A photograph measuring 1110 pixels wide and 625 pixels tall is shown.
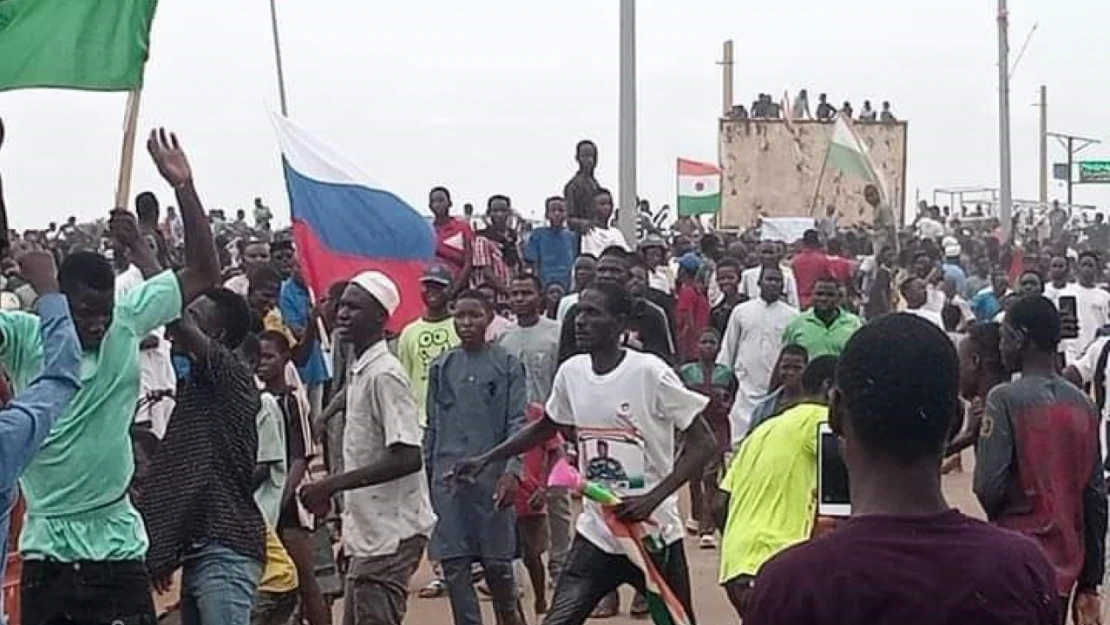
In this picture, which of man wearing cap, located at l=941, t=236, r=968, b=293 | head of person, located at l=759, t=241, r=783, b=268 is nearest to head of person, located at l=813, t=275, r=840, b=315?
head of person, located at l=759, t=241, r=783, b=268

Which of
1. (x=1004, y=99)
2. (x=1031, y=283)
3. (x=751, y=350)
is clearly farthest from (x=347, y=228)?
(x=1004, y=99)

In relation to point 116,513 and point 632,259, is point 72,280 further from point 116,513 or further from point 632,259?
point 632,259

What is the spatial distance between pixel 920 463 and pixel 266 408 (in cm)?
489

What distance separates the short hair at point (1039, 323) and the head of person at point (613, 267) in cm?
375

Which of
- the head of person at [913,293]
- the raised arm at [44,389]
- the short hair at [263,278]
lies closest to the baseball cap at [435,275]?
the short hair at [263,278]

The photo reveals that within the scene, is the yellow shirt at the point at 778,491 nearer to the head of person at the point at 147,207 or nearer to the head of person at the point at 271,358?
the head of person at the point at 271,358

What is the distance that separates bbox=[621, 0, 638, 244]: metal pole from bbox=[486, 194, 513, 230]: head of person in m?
1.28

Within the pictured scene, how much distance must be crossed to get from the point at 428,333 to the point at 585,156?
432 cm

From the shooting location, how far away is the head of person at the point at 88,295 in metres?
5.73

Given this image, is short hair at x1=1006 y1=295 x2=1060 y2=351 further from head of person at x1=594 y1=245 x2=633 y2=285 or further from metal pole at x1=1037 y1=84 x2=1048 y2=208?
metal pole at x1=1037 y1=84 x2=1048 y2=208

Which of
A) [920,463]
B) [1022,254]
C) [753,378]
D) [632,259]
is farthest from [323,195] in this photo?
[1022,254]

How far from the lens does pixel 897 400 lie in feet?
10.1

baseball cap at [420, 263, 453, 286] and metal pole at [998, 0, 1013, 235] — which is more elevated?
metal pole at [998, 0, 1013, 235]

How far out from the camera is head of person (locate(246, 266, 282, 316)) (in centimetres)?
1204
